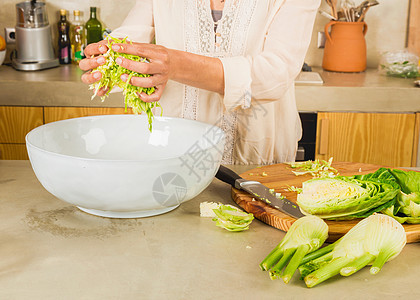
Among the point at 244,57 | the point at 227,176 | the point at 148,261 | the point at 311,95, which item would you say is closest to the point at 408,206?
the point at 227,176

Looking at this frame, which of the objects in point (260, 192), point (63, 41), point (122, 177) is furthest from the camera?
point (63, 41)

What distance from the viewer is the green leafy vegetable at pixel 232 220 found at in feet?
3.12

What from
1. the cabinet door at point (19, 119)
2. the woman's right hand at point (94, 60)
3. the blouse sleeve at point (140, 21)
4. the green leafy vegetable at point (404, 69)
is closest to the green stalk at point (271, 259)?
the woman's right hand at point (94, 60)

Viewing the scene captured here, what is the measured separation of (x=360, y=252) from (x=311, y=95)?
1608mm

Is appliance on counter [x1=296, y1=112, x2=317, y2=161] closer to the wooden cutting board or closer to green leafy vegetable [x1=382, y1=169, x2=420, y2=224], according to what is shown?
the wooden cutting board

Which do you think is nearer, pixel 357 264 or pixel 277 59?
pixel 357 264

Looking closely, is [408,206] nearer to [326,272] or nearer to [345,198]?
[345,198]

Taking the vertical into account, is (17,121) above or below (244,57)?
below

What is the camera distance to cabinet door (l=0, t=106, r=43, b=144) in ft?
7.87

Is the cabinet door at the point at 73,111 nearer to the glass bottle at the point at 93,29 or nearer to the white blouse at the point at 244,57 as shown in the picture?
the glass bottle at the point at 93,29

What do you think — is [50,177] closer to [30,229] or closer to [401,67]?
[30,229]

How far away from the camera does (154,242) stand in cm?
91

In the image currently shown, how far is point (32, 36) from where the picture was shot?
103 inches

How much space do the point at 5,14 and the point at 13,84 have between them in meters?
0.69
